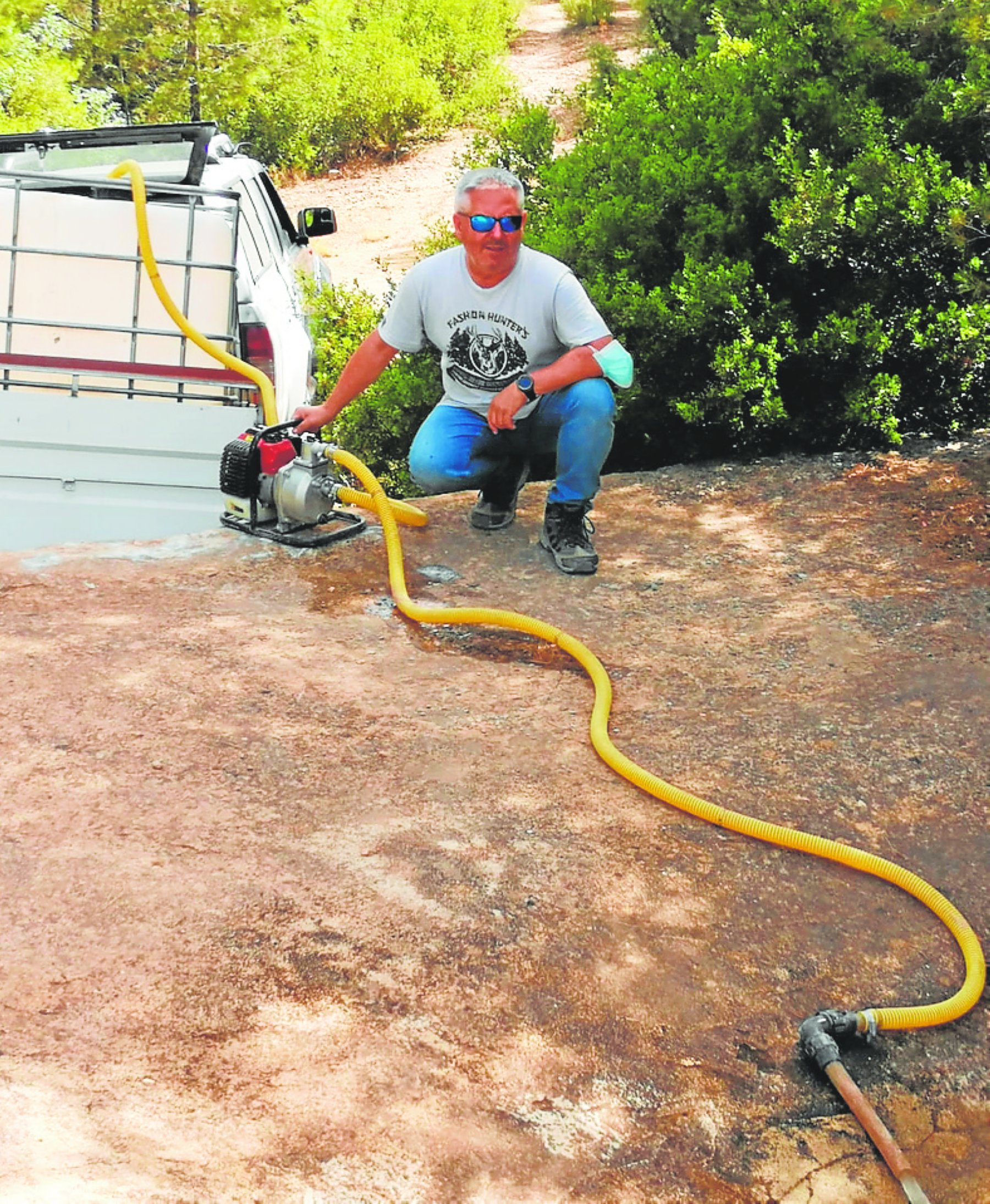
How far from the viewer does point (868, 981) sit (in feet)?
8.98

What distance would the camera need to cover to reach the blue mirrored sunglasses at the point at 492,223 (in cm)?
443

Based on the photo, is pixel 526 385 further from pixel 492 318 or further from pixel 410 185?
→ pixel 410 185

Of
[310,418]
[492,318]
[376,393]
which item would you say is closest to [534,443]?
[492,318]

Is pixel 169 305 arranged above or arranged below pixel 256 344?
above

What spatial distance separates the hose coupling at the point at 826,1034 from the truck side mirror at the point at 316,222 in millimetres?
5146

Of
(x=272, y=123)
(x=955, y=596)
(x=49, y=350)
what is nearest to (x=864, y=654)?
(x=955, y=596)

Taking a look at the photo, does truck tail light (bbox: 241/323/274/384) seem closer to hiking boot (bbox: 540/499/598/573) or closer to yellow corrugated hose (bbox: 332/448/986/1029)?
yellow corrugated hose (bbox: 332/448/986/1029)

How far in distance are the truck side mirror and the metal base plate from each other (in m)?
2.19

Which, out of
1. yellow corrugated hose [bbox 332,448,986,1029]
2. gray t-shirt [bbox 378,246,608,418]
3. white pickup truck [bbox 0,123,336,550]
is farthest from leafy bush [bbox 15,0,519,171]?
yellow corrugated hose [bbox 332,448,986,1029]

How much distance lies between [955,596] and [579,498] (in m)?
1.37

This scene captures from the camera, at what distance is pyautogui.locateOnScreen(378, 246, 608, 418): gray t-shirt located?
4.61 meters

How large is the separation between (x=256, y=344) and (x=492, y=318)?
3.76 ft

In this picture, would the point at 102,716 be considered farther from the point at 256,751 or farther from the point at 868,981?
the point at 868,981

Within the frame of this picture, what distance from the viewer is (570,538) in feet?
16.1
